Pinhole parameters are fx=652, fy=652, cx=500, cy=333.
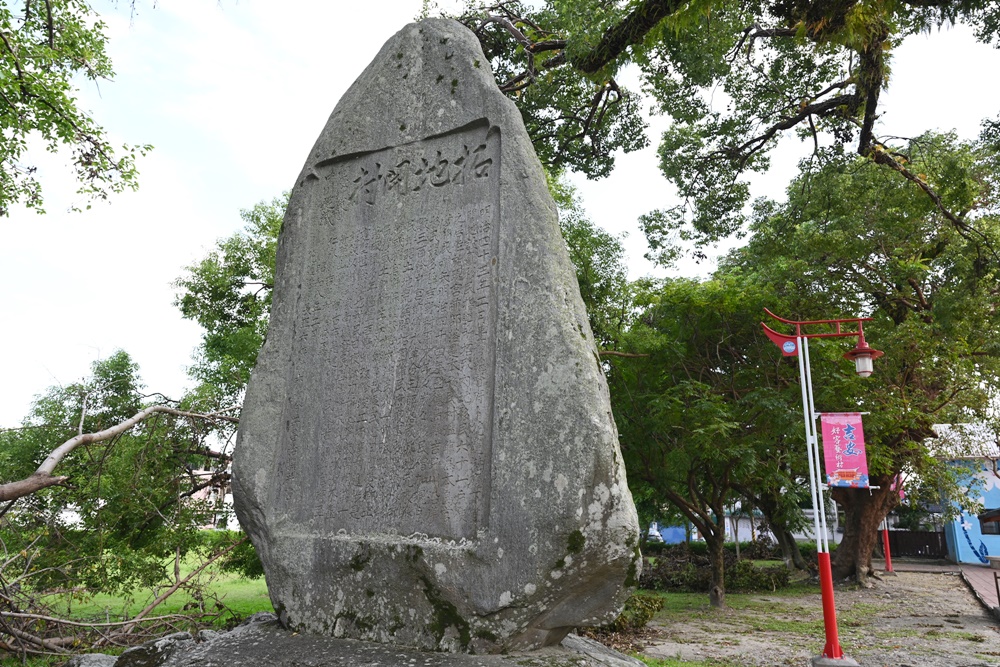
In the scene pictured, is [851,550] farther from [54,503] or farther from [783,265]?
[54,503]

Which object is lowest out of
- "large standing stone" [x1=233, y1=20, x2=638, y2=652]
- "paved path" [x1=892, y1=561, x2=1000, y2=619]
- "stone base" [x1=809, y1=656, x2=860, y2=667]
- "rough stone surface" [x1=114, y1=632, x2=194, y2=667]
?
"paved path" [x1=892, y1=561, x2=1000, y2=619]

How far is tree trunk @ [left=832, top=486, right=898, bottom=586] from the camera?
14.5m

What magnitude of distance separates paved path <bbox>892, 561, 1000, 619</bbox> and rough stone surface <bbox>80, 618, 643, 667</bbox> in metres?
10.0

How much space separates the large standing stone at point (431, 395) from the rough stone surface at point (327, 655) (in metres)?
0.07

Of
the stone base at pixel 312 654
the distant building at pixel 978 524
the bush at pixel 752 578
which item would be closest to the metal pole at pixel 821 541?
the stone base at pixel 312 654

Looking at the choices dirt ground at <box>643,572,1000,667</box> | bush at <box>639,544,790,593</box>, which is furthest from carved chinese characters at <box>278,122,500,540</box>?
bush at <box>639,544,790,593</box>

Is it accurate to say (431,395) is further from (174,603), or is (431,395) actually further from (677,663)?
(174,603)

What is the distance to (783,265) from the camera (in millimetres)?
12094

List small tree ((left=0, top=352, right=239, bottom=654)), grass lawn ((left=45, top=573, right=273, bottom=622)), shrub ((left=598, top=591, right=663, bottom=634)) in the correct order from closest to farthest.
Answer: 1. small tree ((left=0, top=352, right=239, bottom=654))
2. grass lawn ((left=45, top=573, right=273, bottom=622))
3. shrub ((left=598, top=591, right=663, bottom=634))

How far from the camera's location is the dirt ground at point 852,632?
7.36m

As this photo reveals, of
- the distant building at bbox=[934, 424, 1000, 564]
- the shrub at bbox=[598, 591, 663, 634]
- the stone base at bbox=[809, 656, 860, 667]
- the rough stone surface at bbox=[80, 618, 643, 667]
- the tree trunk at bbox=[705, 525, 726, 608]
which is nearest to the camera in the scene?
the rough stone surface at bbox=[80, 618, 643, 667]

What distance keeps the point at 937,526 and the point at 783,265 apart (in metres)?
19.0

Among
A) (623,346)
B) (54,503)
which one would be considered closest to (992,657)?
(623,346)

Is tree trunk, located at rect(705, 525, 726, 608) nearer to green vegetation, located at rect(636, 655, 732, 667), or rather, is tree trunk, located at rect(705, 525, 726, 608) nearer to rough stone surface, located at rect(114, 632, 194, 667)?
green vegetation, located at rect(636, 655, 732, 667)
